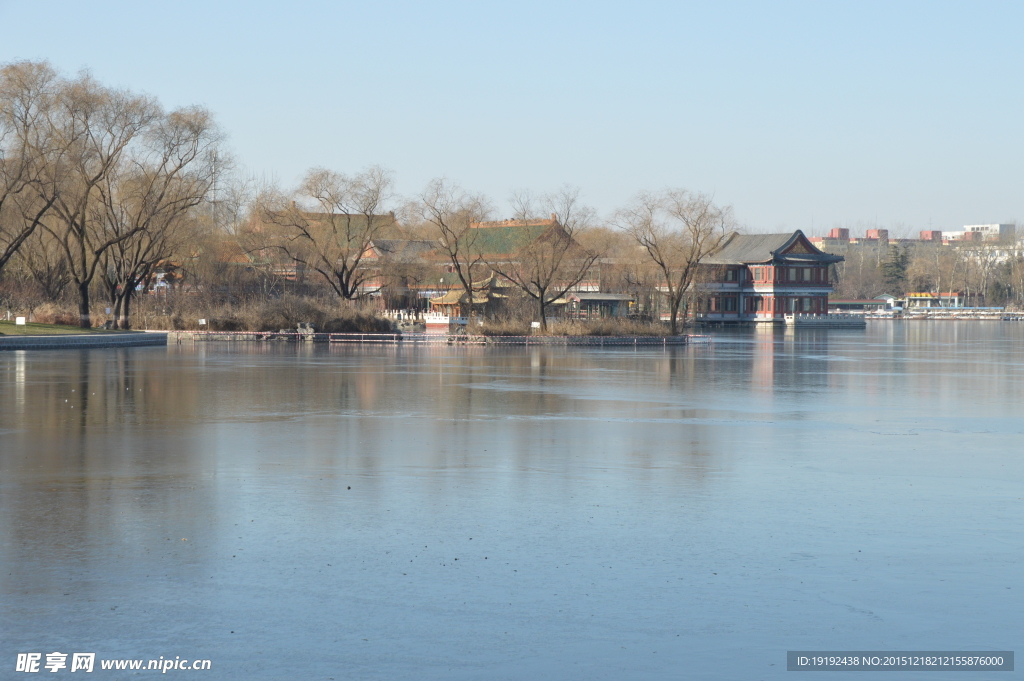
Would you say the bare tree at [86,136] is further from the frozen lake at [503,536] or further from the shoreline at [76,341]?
the frozen lake at [503,536]

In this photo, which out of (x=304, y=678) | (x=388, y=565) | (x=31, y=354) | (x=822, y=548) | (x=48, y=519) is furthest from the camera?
(x=31, y=354)

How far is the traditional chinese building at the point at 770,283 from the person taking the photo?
328ft

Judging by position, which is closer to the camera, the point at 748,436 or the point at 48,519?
the point at 48,519

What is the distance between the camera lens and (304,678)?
5363 mm

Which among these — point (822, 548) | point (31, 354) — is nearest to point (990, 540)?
point (822, 548)

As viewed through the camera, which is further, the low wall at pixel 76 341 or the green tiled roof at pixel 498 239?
the green tiled roof at pixel 498 239

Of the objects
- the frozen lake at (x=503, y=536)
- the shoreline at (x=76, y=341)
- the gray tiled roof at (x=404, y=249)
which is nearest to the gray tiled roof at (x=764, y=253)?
the gray tiled roof at (x=404, y=249)

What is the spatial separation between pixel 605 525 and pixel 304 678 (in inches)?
156

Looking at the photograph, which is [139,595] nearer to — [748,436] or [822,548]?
[822,548]

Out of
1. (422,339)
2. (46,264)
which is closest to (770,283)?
(422,339)

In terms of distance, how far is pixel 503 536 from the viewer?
27.6 feet

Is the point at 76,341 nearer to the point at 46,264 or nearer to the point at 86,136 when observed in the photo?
the point at 86,136

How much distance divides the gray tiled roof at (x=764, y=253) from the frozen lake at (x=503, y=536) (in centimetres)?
8410

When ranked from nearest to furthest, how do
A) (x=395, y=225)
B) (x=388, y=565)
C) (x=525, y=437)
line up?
(x=388, y=565)
(x=525, y=437)
(x=395, y=225)
